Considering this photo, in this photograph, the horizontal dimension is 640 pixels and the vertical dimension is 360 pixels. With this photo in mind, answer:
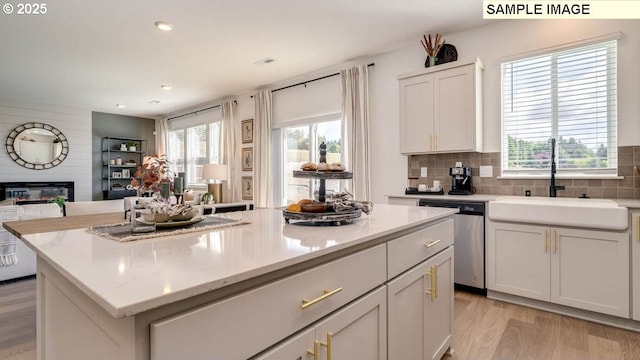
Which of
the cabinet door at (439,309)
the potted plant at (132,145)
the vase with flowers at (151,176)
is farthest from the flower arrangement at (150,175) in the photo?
the potted plant at (132,145)

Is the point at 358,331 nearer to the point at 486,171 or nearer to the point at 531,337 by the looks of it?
the point at 531,337

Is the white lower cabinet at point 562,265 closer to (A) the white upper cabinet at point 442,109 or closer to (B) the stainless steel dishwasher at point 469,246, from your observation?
(B) the stainless steel dishwasher at point 469,246

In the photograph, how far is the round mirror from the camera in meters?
6.61

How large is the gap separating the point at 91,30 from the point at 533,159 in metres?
4.75

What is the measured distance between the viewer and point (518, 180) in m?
3.25

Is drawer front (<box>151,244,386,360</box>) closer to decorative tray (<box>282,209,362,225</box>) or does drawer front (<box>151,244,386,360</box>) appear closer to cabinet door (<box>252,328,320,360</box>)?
cabinet door (<box>252,328,320,360</box>)

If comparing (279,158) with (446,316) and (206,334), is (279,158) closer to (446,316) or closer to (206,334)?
(446,316)

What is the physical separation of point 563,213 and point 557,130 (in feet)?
3.60

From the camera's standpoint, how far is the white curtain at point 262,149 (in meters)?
5.54

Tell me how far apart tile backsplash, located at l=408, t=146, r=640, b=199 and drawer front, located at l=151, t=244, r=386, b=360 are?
9.09ft

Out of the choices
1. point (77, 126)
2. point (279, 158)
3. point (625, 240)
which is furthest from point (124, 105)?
point (625, 240)

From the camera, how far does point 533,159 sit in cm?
328

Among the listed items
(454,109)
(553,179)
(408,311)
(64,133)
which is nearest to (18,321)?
(408,311)

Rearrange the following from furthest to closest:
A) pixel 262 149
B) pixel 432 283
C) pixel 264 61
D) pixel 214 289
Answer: pixel 262 149
pixel 264 61
pixel 432 283
pixel 214 289
